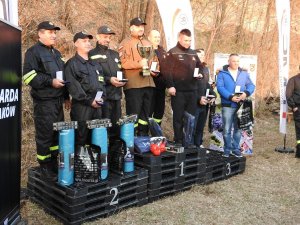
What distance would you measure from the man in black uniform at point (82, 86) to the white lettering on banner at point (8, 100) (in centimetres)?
177

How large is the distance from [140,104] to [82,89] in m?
1.43

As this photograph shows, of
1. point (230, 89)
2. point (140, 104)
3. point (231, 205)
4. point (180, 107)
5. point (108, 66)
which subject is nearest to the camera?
point (231, 205)

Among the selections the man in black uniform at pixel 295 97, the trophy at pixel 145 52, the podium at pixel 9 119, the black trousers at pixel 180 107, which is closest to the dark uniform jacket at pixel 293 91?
the man in black uniform at pixel 295 97

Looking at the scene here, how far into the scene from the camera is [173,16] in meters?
6.50

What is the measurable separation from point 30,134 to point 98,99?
8.24 ft

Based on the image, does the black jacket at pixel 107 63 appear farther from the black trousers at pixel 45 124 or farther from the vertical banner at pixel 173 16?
the vertical banner at pixel 173 16

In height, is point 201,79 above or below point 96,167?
above

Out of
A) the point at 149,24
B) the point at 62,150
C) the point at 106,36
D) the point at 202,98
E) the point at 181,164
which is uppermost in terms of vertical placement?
the point at 149,24

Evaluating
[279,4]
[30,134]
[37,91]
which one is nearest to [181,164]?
[37,91]

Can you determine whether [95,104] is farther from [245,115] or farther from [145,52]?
[245,115]

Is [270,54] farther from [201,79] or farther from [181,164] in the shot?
[181,164]

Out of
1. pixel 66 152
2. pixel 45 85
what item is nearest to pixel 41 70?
pixel 45 85

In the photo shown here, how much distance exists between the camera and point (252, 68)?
777 cm

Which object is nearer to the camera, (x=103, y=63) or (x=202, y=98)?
(x=103, y=63)
